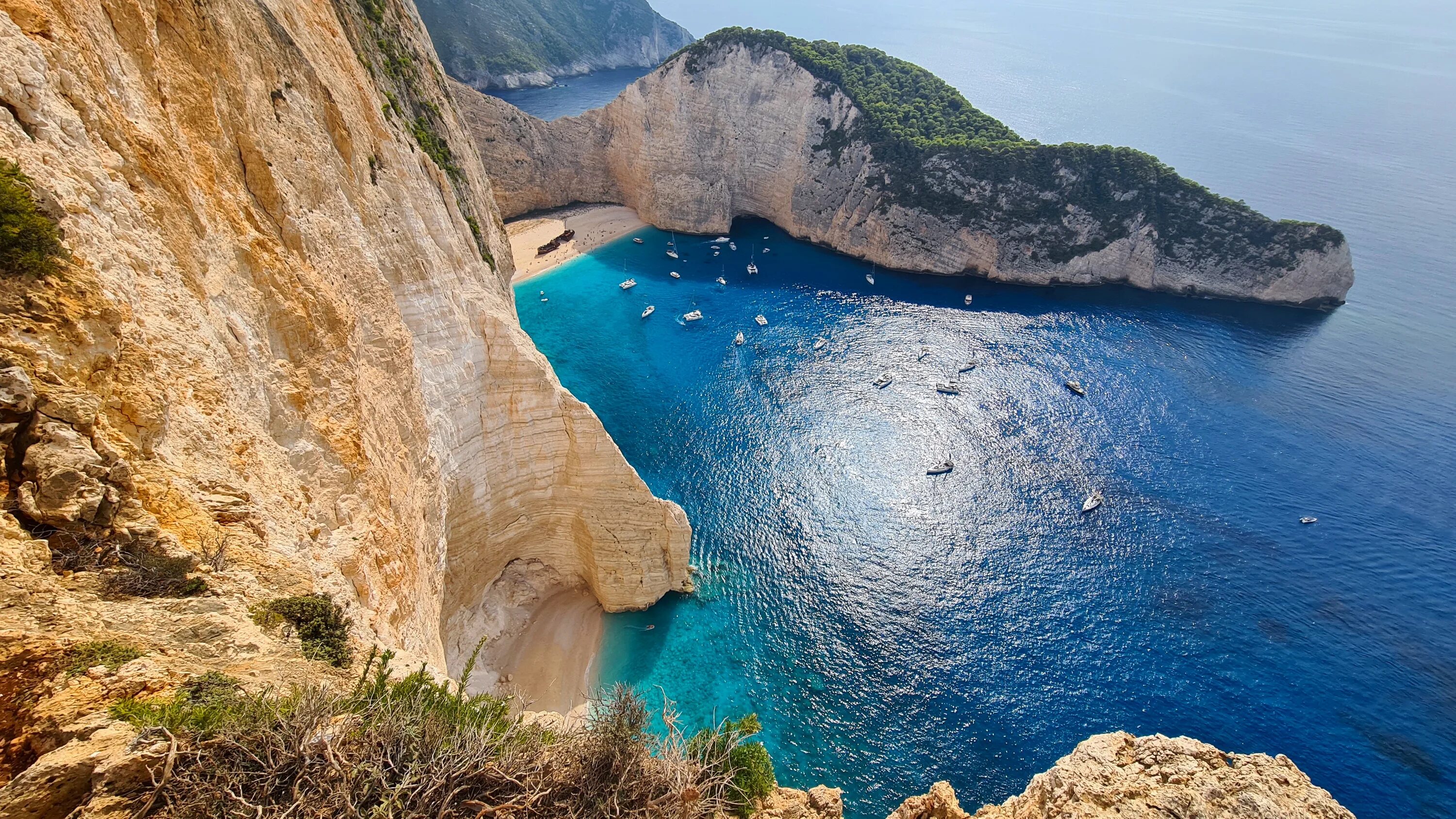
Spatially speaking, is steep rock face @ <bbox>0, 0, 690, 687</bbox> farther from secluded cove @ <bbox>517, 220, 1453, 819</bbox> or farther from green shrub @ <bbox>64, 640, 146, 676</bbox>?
secluded cove @ <bbox>517, 220, 1453, 819</bbox>

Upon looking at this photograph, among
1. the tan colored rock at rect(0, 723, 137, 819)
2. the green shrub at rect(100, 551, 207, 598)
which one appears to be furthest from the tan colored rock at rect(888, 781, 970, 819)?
the green shrub at rect(100, 551, 207, 598)

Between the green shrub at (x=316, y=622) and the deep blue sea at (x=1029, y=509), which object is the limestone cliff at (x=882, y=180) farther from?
the green shrub at (x=316, y=622)

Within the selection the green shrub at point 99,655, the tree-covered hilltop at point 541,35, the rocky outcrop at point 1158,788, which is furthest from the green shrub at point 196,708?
the tree-covered hilltop at point 541,35

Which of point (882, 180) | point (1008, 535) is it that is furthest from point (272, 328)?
point (882, 180)

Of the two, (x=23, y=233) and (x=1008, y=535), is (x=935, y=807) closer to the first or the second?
(x=23, y=233)

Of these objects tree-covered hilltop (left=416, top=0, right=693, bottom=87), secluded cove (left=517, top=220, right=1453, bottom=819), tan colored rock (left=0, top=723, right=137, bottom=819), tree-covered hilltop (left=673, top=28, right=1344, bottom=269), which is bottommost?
secluded cove (left=517, top=220, right=1453, bottom=819)

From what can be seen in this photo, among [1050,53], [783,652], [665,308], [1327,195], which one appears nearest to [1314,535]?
[783,652]

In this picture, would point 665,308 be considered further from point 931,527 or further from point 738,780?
point 738,780
